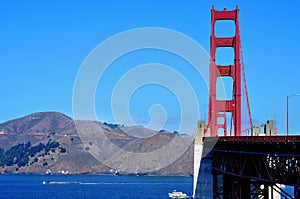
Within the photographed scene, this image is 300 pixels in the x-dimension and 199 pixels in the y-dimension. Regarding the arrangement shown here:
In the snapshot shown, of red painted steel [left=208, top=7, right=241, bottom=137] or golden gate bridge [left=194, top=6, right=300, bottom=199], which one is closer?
golden gate bridge [left=194, top=6, right=300, bottom=199]

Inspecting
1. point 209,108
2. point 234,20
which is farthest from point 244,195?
point 234,20

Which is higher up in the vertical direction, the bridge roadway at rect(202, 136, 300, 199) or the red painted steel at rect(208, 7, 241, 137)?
the red painted steel at rect(208, 7, 241, 137)

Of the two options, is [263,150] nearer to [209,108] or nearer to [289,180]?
[289,180]

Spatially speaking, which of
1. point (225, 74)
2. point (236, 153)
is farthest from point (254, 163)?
point (225, 74)

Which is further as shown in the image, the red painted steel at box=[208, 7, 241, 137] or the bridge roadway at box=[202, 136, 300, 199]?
the red painted steel at box=[208, 7, 241, 137]

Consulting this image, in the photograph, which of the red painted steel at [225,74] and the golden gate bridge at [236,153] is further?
the red painted steel at [225,74]

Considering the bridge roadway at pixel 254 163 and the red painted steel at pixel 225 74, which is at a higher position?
the red painted steel at pixel 225 74
